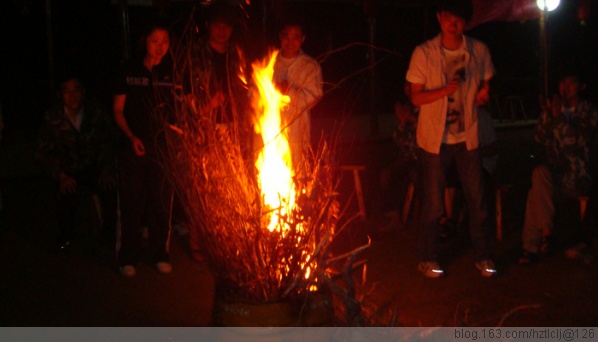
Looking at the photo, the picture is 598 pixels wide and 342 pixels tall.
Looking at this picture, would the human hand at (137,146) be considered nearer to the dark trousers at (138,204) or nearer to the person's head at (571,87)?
the dark trousers at (138,204)

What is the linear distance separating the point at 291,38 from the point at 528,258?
2444 millimetres

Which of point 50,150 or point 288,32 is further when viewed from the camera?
point 50,150

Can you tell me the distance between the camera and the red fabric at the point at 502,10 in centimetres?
780

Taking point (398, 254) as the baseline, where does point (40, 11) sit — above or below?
above

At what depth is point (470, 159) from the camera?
215 inches

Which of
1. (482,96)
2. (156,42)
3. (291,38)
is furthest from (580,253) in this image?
(156,42)

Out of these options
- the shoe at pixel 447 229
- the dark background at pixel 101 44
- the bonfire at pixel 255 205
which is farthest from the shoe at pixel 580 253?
the dark background at pixel 101 44

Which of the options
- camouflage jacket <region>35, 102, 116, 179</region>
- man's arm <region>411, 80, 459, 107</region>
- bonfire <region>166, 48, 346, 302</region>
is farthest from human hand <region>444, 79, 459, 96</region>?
camouflage jacket <region>35, 102, 116, 179</region>

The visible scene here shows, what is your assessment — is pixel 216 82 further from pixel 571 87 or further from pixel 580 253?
pixel 580 253

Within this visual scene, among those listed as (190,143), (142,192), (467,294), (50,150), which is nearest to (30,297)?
(142,192)

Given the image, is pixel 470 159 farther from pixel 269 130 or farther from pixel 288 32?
pixel 269 130

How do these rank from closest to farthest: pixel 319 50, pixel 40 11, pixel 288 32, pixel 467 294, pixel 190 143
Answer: pixel 190 143
pixel 467 294
pixel 288 32
pixel 40 11
pixel 319 50

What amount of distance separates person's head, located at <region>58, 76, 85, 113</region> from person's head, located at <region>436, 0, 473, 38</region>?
314 cm
